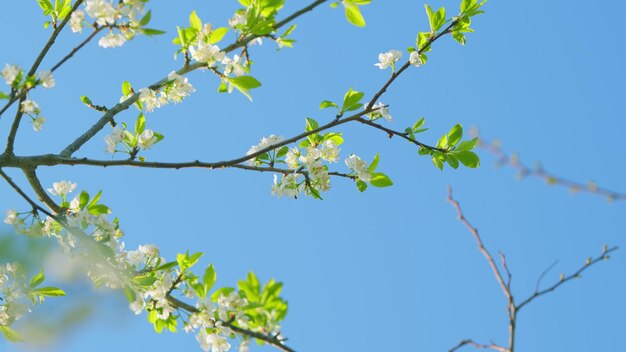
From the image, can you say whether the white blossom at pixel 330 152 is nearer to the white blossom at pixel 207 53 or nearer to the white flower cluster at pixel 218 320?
the white blossom at pixel 207 53

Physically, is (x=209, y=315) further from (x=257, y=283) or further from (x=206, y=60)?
(x=206, y=60)

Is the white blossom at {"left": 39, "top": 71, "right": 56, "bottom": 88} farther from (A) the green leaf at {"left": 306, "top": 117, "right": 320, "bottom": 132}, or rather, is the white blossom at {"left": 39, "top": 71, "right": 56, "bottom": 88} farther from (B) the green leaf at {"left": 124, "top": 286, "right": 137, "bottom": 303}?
(A) the green leaf at {"left": 306, "top": 117, "right": 320, "bottom": 132}

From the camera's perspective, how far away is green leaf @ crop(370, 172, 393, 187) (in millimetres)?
3475

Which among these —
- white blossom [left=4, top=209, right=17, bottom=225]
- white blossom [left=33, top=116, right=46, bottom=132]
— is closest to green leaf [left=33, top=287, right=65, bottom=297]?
white blossom [left=4, top=209, right=17, bottom=225]

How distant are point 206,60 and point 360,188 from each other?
0.99m

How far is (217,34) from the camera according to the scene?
3188 millimetres

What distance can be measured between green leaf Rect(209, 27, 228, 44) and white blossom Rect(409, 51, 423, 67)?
96 cm

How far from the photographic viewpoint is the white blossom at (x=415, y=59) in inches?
139

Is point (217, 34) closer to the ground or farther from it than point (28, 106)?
farther from it

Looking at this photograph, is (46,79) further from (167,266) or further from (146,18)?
(167,266)

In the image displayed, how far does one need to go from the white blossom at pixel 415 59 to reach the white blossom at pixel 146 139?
1346 mm

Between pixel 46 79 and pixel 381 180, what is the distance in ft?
5.35

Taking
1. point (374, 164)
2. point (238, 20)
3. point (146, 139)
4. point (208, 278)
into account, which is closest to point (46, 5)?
point (146, 139)

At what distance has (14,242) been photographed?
346 cm
